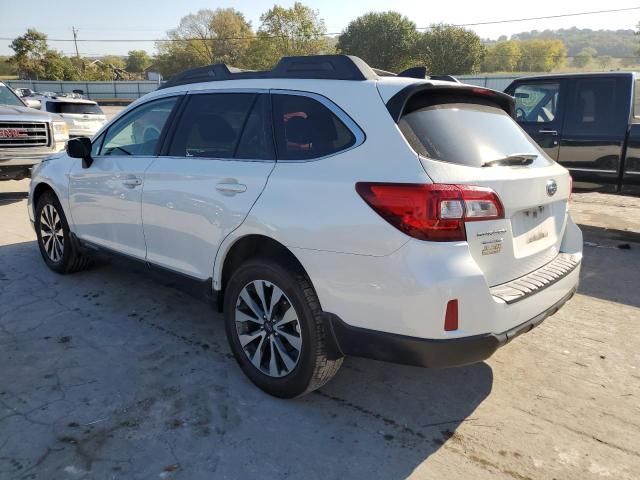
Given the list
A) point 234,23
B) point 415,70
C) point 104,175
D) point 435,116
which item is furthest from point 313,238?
point 234,23

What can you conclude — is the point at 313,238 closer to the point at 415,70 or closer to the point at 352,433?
the point at 352,433

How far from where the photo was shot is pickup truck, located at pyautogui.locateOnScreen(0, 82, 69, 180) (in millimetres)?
8508

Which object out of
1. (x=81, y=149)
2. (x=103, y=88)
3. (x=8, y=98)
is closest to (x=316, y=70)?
(x=81, y=149)

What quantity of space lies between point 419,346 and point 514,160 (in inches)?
46.5

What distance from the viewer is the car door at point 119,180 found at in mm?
3830

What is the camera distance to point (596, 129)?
6.63m

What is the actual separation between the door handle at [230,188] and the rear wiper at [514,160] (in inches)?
52.5

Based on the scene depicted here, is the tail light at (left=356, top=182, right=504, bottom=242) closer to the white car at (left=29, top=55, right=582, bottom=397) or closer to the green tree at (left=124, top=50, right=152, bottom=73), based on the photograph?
the white car at (left=29, top=55, right=582, bottom=397)

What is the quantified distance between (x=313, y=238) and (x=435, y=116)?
911 millimetres

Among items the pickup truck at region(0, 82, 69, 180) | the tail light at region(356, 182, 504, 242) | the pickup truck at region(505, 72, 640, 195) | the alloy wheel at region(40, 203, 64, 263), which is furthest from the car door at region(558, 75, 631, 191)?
the pickup truck at region(0, 82, 69, 180)

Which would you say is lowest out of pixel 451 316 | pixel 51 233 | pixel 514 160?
pixel 51 233

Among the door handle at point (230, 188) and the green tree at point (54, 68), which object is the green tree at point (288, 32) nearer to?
the green tree at point (54, 68)

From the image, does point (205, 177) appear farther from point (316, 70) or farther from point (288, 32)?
point (288, 32)

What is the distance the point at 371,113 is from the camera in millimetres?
2582
